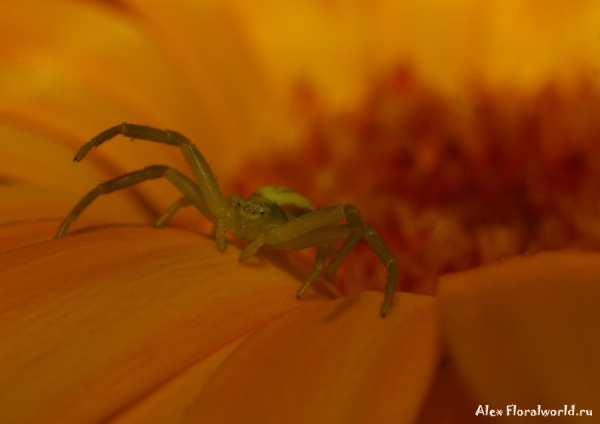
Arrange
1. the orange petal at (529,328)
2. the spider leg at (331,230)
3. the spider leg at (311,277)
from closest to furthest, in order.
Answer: the orange petal at (529,328)
the spider leg at (311,277)
the spider leg at (331,230)

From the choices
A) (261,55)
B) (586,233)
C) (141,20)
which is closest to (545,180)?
(586,233)

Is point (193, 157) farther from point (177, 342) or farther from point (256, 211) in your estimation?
point (177, 342)

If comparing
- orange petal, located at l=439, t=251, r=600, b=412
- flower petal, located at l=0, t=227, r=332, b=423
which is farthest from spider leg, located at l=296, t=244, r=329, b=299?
orange petal, located at l=439, t=251, r=600, b=412

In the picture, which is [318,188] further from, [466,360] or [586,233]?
[466,360]

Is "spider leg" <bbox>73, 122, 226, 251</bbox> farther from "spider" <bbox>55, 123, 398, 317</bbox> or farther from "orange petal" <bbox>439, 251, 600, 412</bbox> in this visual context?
"orange petal" <bbox>439, 251, 600, 412</bbox>

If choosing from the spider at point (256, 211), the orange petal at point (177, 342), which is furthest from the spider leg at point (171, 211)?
the orange petal at point (177, 342)

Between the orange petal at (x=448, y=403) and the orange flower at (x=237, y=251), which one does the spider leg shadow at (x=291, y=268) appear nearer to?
the orange flower at (x=237, y=251)
